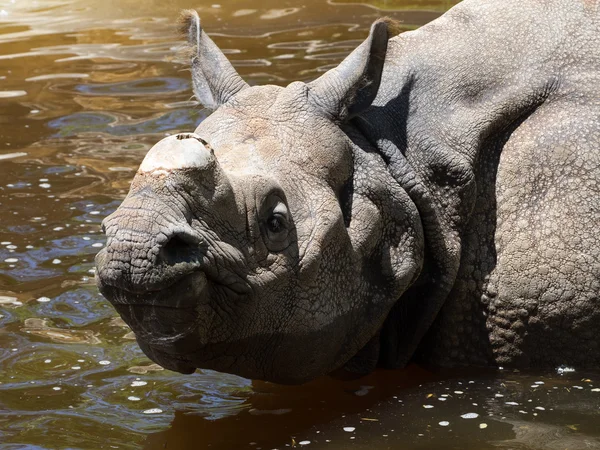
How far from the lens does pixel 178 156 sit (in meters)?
4.79

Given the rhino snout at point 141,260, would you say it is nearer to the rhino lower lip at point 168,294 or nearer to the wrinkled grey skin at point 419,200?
the rhino lower lip at point 168,294

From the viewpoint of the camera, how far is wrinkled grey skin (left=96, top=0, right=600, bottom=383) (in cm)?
537

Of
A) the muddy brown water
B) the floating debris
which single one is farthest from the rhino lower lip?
the floating debris

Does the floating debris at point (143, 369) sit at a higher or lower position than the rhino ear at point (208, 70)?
lower

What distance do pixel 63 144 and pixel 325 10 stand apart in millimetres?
7070

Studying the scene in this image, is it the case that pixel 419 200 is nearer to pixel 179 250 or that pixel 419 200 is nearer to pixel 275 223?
pixel 275 223

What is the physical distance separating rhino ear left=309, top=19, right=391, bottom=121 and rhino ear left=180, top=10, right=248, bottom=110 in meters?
0.46

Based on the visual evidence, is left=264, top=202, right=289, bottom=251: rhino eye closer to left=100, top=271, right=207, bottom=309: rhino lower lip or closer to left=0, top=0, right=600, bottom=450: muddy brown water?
left=100, top=271, right=207, bottom=309: rhino lower lip

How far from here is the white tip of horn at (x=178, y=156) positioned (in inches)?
188

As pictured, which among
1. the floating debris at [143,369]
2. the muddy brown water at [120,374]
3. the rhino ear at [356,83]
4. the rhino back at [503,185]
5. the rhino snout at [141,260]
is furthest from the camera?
the floating debris at [143,369]

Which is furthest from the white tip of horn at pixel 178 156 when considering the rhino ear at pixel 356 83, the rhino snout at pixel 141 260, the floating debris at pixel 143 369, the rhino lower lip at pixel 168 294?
the floating debris at pixel 143 369

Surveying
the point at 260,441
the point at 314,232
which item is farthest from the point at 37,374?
the point at 314,232

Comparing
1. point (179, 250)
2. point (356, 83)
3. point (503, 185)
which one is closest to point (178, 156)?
point (179, 250)

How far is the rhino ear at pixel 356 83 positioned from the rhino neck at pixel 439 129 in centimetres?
15
